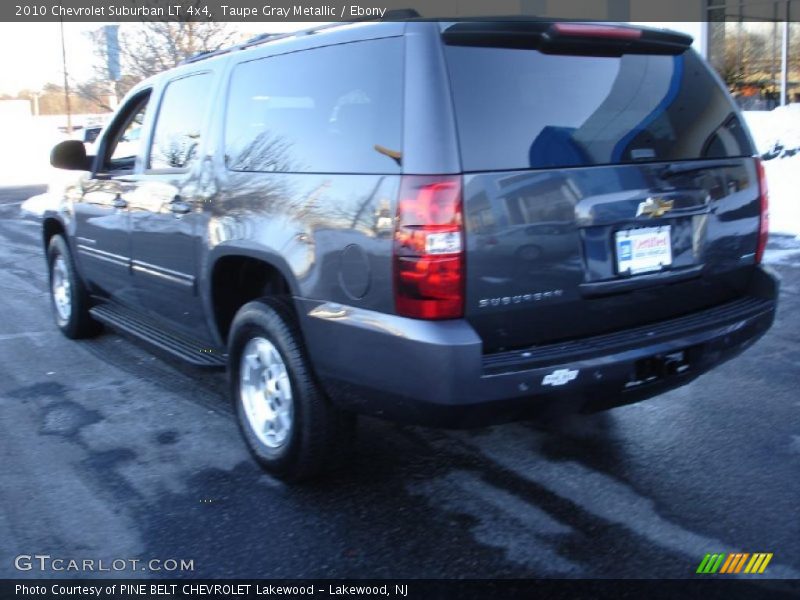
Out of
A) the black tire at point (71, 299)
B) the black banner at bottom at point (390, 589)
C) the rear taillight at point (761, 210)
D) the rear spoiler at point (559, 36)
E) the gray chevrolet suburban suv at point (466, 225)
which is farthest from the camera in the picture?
the black tire at point (71, 299)

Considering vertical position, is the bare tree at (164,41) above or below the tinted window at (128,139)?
above

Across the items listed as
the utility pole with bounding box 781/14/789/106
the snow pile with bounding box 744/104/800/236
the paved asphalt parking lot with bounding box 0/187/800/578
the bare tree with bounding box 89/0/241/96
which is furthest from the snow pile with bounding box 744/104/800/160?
the bare tree with bounding box 89/0/241/96

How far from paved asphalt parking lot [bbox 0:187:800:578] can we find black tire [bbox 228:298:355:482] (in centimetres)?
14

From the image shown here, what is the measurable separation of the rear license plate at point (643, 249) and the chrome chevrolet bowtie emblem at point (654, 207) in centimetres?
6

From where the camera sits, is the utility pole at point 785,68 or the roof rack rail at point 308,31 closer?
the roof rack rail at point 308,31

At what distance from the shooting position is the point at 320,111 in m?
3.57

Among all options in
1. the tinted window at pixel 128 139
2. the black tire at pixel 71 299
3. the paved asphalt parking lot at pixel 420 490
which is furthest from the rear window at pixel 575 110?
the black tire at pixel 71 299

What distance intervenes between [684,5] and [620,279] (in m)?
16.8

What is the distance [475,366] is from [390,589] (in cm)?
86

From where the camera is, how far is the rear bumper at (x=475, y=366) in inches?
118

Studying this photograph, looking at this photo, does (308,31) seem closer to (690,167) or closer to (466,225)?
(466,225)

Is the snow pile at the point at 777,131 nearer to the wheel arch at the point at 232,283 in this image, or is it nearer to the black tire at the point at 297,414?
the wheel arch at the point at 232,283

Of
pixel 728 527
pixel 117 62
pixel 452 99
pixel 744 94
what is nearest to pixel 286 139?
pixel 452 99

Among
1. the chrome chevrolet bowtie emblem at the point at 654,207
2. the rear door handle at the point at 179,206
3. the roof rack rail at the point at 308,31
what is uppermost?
the roof rack rail at the point at 308,31
